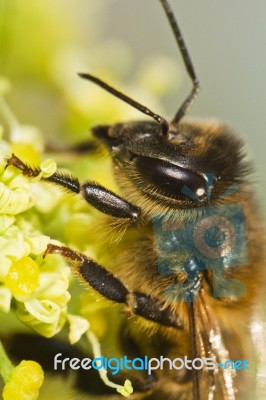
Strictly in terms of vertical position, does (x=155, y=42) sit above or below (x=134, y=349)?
above

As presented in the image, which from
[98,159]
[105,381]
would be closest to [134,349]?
[105,381]

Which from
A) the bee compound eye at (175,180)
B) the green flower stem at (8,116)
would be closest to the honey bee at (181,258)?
the bee compound eye at (175,180)

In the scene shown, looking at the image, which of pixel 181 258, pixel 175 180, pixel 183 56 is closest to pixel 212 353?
pixel 181 258

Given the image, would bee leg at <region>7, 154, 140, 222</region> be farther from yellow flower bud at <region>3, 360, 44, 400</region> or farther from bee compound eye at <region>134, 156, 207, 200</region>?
yellow flower bud at <region>3, 360, 44, 400</region>

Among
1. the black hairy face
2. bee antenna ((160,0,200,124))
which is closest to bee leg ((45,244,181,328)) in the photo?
the black hairy face

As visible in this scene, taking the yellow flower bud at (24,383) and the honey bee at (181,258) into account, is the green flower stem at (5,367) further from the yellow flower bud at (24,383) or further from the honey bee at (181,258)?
the honey bee at (181,258)

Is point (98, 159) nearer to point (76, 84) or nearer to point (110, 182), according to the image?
point (110, 182)

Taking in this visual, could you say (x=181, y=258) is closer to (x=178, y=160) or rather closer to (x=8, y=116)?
(x=178, y=160)

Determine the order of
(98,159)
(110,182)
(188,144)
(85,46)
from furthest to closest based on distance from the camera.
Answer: (85,46) → (98,159) → (110,182) → (188,144)
